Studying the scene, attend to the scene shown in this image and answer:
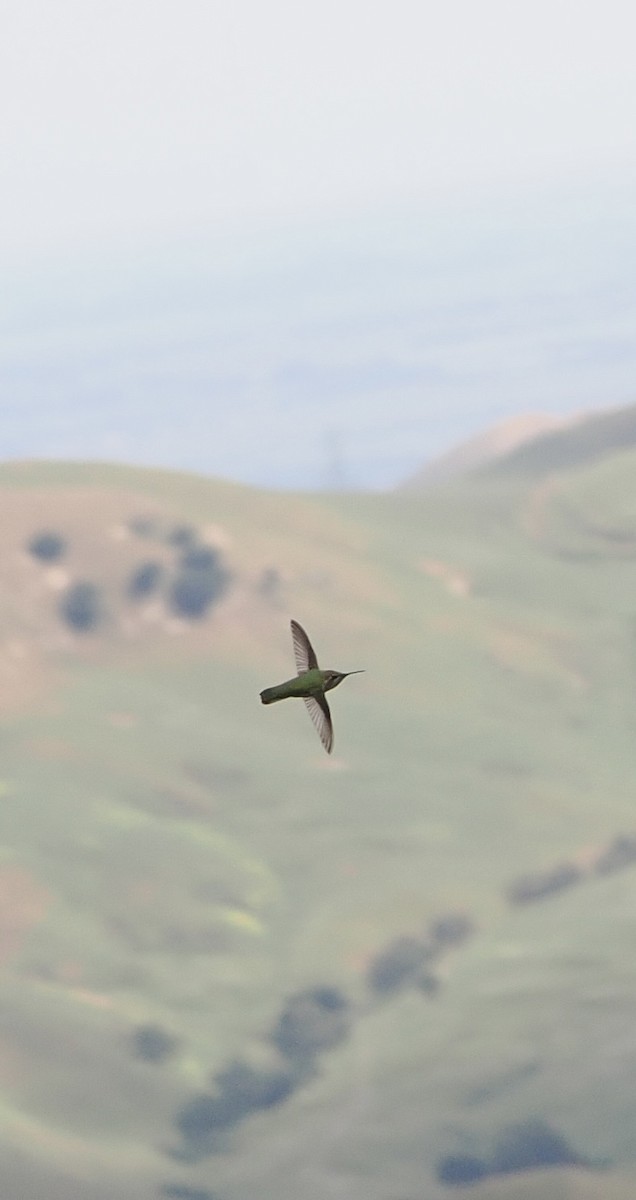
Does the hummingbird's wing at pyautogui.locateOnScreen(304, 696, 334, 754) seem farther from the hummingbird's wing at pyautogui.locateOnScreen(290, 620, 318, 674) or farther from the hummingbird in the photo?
the hummingbird's wing at pyautogui.locateOnScreen(290, 620, 318, 674)

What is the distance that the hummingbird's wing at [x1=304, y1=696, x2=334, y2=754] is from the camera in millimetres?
16828

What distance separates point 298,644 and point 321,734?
3.83 ft

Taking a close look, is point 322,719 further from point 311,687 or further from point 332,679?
point 311,687

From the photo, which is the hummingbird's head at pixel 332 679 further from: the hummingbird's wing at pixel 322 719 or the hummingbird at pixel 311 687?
the hummingbird's wing at pixel 322 719

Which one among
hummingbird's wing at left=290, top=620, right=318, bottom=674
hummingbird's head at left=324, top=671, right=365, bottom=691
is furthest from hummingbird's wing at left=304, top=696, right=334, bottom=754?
hummingbird's wing at left=290, top=620, right=318, bottom=674

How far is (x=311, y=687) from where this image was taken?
1753cm

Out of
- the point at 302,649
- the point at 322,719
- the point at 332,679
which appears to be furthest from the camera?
the point at 302,649

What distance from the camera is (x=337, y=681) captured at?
17266mm

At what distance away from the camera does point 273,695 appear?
16.7 m

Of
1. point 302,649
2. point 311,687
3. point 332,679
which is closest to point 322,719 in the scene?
point 332,679

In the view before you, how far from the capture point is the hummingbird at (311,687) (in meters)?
16.8

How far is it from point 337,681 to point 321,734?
706 millimetres

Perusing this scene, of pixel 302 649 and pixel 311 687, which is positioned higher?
pixel 302 649

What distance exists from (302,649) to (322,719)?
32.0 inches
